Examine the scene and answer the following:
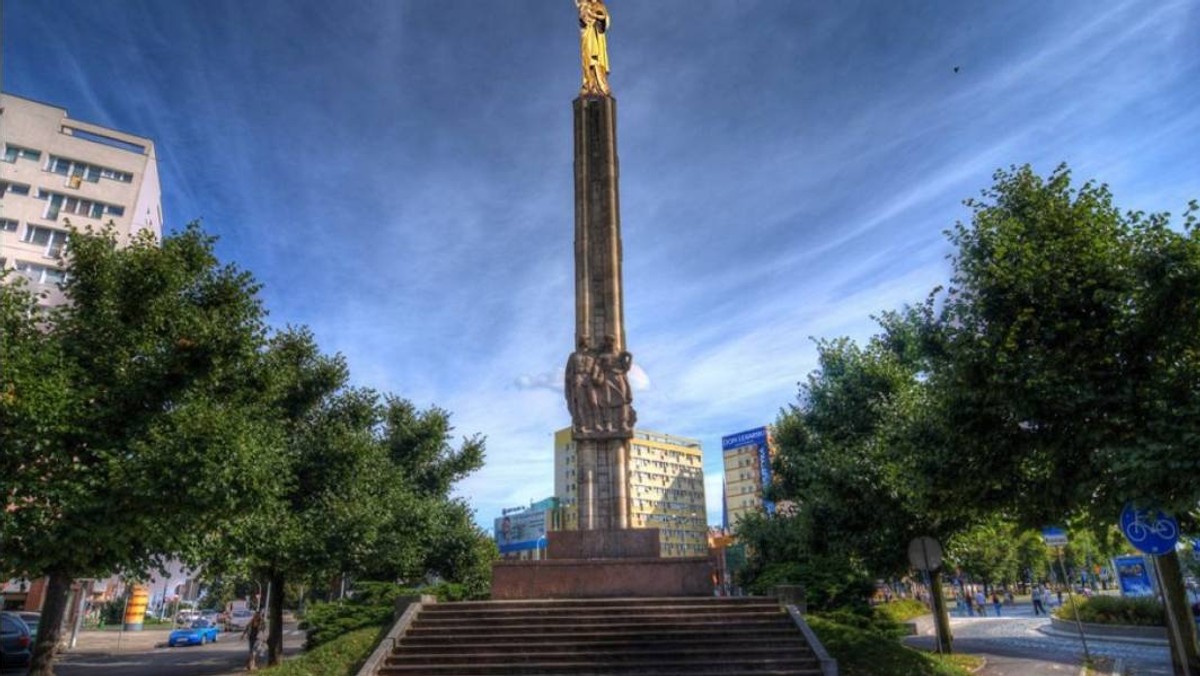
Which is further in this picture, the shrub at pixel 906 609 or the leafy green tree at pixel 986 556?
the shrub at pixel 906 609

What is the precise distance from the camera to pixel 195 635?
35.4 m

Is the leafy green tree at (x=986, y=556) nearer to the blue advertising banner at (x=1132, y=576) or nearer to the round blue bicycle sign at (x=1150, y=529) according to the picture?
the blue advertising banner at (x=1132, y=576)

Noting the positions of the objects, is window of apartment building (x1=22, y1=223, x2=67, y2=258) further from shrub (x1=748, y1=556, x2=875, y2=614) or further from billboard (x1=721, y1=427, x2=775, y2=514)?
billboard (x1=721, y1=427, x2=775, y2=514)

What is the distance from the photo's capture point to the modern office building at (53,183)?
4162 centimetres

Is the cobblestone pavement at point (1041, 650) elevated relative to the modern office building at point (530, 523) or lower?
lower

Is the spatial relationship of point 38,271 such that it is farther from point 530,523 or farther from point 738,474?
point 738,474

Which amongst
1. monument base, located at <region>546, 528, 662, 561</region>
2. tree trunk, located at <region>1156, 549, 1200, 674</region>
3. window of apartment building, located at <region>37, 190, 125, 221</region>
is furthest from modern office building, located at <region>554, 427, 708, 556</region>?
tree trunk, located at <region>1156, 549, 1200, 674</region>

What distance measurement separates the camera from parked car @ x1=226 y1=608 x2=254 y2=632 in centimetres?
5240

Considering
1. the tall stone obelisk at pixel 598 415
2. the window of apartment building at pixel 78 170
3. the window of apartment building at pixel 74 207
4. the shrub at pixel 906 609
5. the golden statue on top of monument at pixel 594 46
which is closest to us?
the tall stone obelisk at pixel 598 415

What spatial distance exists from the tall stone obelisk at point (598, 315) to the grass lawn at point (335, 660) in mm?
6058

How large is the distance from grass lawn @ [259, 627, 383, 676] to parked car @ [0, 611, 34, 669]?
1053 centimetres

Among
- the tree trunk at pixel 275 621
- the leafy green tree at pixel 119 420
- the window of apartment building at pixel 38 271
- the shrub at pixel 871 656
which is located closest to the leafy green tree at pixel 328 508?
the tree trunk at pixel 275 621

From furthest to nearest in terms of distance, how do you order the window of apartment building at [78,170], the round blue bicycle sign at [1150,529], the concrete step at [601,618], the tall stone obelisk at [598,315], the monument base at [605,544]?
the window of apartment building at [78,170] → the tall stone obelisk at [598,315] → the monument base at [605,544] → the concrete step at [601,618] → the round blue bicycle sign at [1150,529]

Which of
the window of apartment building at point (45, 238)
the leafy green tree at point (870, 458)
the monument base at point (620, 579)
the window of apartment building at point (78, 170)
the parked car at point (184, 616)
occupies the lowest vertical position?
the parked car at point (184, 616)
